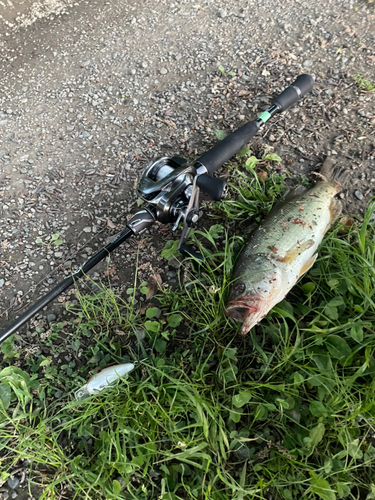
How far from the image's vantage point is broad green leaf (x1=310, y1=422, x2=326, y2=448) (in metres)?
2.08

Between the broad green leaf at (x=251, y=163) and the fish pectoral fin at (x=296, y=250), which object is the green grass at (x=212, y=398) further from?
the broad green leaf at (x=251, y=163)

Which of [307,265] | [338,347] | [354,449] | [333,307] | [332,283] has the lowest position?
[354,449]

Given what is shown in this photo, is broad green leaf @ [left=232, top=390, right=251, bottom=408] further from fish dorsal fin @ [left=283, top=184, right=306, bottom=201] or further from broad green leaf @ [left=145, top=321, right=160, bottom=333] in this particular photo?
fish dorsal fin @ [left=283, top=184, right=306, bottom=201]

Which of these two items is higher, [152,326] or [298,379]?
[152,326]

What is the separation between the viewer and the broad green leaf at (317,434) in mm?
2080

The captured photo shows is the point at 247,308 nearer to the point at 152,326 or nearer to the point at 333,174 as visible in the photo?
the point at 152,326

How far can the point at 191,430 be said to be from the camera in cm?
229

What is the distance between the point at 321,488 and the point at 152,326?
1.48 metres

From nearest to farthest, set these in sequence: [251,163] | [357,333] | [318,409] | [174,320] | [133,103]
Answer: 1. [318,409]
2. [357,333]
3. [174,320]
4. [251,163]
5. [133,103]

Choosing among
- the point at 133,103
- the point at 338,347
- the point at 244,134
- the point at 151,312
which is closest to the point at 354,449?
the point at 338,347

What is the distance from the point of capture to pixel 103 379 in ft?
7.80

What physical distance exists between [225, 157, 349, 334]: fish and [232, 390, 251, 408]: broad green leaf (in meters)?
0.43

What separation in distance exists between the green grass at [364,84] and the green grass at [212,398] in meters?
1.72

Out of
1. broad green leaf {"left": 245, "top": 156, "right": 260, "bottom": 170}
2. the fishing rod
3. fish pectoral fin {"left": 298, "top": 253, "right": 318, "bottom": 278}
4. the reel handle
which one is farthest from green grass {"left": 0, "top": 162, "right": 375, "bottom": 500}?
broad green leaf {"left": 245, "top": 156, "right": 260, "bottom": 170}
